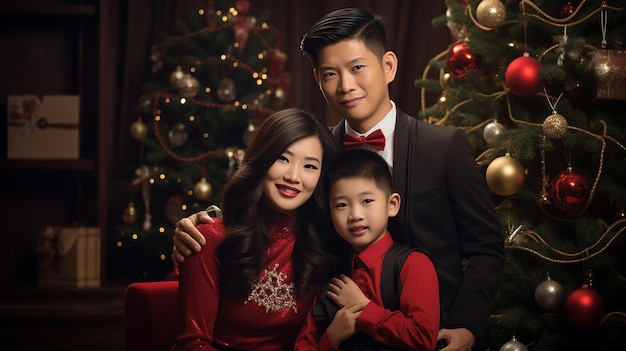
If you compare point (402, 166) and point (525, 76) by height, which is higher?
point (525, 76)

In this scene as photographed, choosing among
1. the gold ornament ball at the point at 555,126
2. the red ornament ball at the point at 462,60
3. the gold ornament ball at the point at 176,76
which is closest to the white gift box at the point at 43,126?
the gold ornament ball at the point at 176,76

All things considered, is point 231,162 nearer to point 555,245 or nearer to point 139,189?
point 139,189

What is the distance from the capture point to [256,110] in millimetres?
5156

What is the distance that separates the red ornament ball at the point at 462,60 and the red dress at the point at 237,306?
67.0 inches

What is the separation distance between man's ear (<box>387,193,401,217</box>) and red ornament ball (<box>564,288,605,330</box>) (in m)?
1.39

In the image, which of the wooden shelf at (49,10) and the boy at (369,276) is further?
the wooden shelf at (49,10)

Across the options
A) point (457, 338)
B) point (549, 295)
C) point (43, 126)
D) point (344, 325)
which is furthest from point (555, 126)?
point (43, 126)

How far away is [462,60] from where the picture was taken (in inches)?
149

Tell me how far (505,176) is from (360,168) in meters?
1.33

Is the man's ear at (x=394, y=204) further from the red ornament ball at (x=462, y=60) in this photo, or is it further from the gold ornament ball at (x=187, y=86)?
the gold ornament ball at (x=187, y=86)

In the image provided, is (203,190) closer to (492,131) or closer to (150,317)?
(492,131)

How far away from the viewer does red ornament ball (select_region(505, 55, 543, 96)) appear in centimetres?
345

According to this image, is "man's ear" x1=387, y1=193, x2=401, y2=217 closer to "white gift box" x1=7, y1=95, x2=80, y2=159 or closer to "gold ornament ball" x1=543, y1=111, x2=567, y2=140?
"gold ornament ball" x1=543, y1=111, x2=567, y2=140

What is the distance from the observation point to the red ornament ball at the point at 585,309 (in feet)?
11.1
